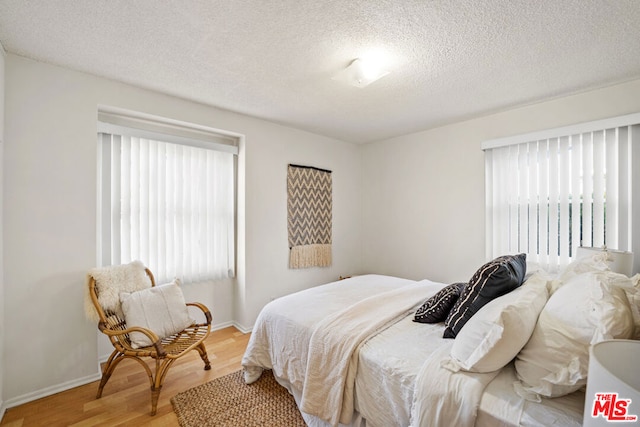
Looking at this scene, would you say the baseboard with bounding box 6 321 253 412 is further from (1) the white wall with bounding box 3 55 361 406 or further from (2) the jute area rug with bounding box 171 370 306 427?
(2) the jute area rug with bounding box 171 370 306 427

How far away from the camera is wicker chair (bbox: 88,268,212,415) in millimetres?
1938

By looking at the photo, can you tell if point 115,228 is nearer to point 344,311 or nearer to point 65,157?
point 65,157

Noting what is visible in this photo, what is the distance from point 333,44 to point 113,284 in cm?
253

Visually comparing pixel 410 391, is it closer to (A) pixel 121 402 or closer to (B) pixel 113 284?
(A) pixel 121 402

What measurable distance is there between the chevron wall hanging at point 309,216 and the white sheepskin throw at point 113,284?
5.95 ft

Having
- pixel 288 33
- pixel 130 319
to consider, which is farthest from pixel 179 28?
pixel 130 319

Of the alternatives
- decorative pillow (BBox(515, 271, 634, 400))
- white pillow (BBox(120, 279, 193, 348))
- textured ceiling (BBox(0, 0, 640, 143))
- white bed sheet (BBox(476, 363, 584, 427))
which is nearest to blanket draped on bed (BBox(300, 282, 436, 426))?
white bed sheet (BBox(476, 363, 584, 427))

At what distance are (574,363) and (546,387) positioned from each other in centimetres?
14

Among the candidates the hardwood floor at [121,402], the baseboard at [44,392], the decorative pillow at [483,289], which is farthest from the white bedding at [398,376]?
the baseboard at [44,392]

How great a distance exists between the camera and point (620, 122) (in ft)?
7.86

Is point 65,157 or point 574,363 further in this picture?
point 65,157

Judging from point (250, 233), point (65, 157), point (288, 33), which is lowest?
point (250, 233)

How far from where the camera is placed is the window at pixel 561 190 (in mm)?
2443

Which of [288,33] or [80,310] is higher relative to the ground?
[288,33]
